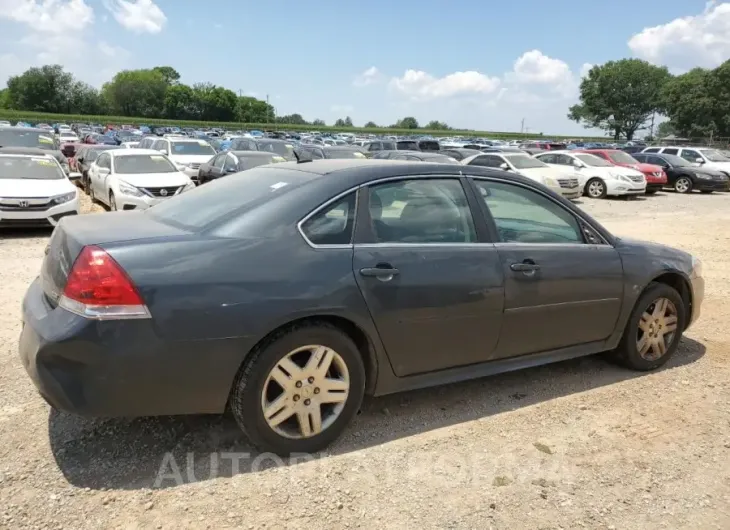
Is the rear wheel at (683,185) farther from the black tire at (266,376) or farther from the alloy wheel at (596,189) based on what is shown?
the black tire at (266,376)

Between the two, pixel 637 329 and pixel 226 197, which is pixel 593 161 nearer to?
pixel 637 329

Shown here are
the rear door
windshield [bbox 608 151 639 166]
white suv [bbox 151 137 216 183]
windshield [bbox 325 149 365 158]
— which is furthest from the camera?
windshield [bbox 608 151 639 166]

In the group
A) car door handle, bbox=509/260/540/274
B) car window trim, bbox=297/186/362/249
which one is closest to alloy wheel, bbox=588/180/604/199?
car door handle, bbox=509/260/540/274

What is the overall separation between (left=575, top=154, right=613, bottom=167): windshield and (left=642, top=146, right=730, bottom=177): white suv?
6.07m

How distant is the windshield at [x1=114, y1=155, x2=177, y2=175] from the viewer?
1250cm

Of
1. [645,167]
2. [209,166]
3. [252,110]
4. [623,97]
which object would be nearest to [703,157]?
[645,167]

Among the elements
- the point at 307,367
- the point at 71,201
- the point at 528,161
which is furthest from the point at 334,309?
the point at 528,161

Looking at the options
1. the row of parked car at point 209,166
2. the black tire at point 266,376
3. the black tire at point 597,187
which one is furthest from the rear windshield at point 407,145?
the black tire at point 266,376

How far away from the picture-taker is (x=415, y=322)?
3.30 m

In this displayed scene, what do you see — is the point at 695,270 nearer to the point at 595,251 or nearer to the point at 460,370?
the point at 595,251

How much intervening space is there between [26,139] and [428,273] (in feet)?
57.1

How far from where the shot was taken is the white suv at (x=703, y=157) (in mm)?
23766

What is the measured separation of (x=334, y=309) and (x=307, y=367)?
13.2 inches

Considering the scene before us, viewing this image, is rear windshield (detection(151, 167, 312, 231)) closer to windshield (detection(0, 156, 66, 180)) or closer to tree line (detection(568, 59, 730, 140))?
windshield (detection(0, 156, 66, 180))
